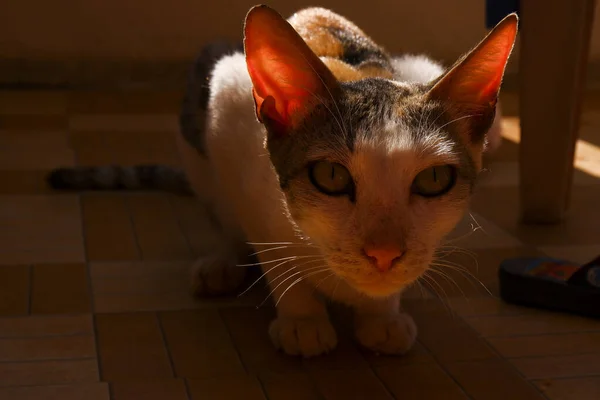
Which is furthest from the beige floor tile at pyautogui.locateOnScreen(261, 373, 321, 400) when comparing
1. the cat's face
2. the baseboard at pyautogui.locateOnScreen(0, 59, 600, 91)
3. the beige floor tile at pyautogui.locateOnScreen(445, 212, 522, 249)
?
the baseboard at pyautogui.locateOnScreen(0, 59, 600, 91)

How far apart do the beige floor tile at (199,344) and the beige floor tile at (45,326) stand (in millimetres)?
169

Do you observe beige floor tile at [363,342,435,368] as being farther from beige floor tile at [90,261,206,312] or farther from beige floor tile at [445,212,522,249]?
beige floor tile at [445,212,522,249]

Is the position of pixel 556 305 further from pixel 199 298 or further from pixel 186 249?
pixel 186 249

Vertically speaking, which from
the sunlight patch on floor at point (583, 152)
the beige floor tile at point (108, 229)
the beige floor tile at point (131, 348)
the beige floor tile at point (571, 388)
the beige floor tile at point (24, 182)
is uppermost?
the beige floor tile at point (24, 182)

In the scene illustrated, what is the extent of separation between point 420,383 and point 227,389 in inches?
14.7

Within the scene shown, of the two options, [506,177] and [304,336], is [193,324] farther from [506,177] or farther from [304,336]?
[506,177]

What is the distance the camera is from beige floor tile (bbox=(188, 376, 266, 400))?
1585 millimetres

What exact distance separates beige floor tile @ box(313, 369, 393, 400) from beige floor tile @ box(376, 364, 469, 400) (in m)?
0.02

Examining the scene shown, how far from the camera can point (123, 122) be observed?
373cm

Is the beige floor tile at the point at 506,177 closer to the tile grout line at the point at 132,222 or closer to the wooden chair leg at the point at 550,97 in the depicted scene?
the wooden chair leg at the point at 550,97

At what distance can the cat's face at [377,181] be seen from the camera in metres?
1.41

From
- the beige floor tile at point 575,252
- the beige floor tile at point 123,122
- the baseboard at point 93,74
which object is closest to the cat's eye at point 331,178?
the beige floor tile at point 575,252

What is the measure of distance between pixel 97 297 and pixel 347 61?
79cm

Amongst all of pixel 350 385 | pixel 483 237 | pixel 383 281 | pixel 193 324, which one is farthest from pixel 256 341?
pixel 483 237
